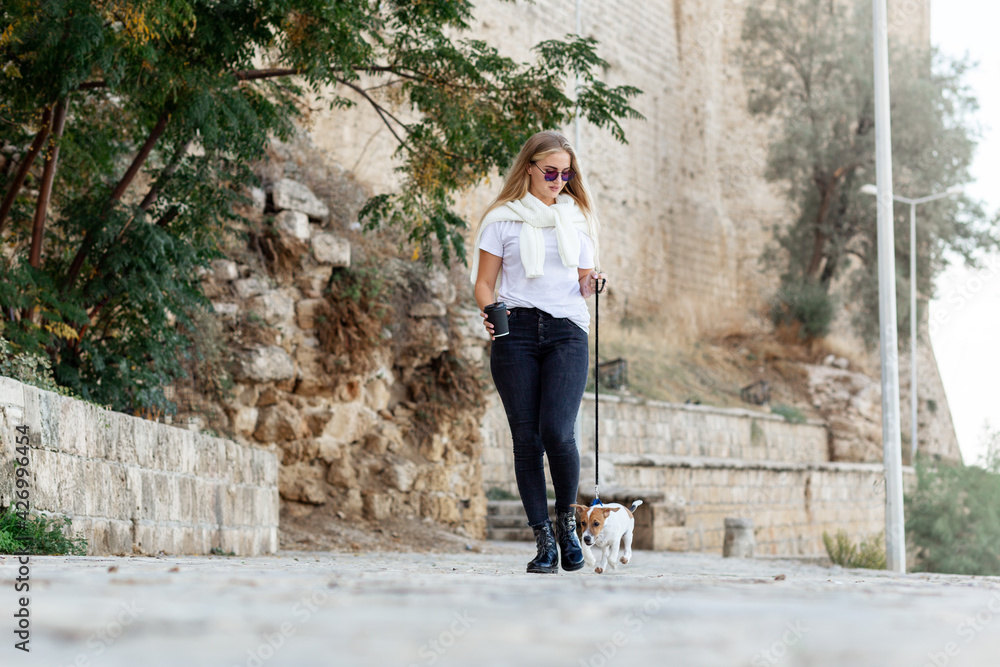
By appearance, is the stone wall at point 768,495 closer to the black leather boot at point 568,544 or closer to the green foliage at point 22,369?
the green foliage at point 22,369

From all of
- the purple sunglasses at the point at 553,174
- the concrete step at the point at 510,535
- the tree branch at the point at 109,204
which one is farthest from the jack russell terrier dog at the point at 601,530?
the concrete step at the point at 510,535

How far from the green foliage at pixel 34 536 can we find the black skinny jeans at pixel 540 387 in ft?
7.12

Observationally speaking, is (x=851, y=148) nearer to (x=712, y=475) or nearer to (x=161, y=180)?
(x=712, y=475)

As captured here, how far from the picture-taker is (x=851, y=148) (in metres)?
30.1

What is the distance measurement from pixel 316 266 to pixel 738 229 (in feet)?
80.8

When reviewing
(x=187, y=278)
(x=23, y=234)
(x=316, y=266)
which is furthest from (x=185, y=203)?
(x=316, y=266)

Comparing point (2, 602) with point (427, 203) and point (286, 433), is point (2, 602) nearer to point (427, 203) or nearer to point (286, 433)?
point (427, 203)

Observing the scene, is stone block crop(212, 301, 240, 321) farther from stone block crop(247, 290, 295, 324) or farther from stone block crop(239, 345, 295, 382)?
stone block crop(239, 345, 295, 382)

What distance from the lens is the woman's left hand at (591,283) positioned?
13.9 feet

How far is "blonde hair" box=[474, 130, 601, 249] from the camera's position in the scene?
432 cm

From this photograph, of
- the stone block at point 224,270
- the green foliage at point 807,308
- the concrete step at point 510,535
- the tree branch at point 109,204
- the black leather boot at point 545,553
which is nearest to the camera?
the black leather boot at point 545,553

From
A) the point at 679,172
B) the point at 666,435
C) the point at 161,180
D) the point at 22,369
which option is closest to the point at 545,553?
the point at 22,369

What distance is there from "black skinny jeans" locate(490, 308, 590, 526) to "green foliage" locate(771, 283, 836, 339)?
2770cm

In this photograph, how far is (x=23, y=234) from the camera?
8672mm
